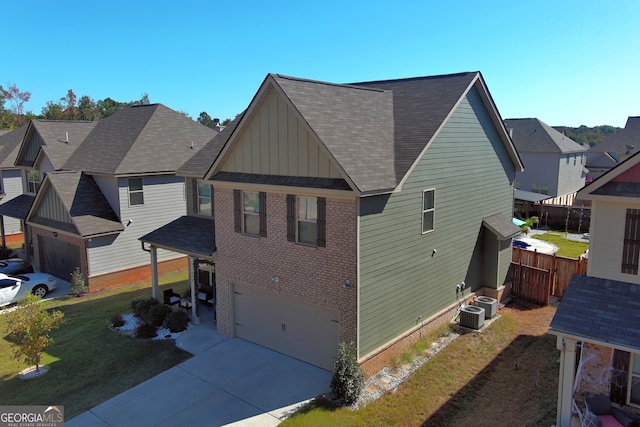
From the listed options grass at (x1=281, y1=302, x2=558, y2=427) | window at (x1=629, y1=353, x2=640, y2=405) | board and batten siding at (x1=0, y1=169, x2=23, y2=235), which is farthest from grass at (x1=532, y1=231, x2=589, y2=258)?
board and batten siding at (x1=0, y1=169, x2=23, y2=235)

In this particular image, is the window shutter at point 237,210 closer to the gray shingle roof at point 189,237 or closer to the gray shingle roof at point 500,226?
the gray shingle roof at point 189,237

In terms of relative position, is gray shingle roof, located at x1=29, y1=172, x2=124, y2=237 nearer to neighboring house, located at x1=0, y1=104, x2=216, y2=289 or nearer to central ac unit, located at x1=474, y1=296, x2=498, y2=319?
neighboring house, located at x1=0, y1=104, x2=216, y2=289

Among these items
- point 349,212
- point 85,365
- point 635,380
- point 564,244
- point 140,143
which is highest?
point 140,143

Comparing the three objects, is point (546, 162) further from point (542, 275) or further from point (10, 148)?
point (10, 148)

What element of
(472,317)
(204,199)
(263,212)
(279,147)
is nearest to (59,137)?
(204,199)

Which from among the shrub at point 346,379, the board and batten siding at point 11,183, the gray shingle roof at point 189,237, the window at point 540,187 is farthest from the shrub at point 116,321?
the window at point 540,187
